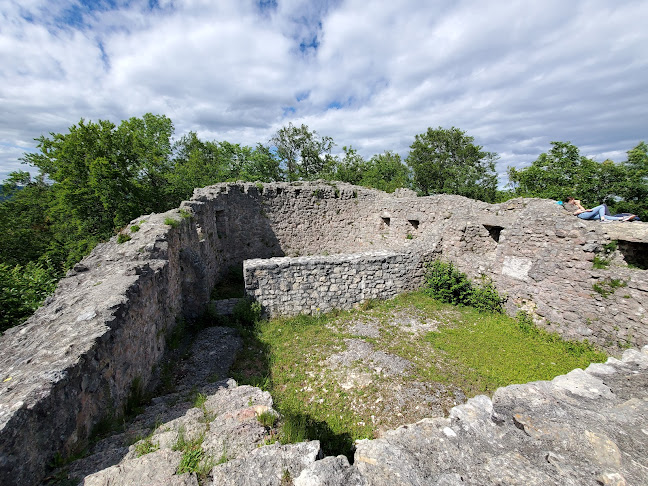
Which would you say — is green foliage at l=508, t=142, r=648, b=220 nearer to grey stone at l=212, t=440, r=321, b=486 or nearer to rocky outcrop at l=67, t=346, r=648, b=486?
rocky outcrop at l=67, t=346, r=648, b=486

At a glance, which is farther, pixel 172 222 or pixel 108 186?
pixel 108 186

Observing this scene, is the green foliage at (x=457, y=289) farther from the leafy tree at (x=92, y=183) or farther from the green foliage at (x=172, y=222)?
the leafy tree at (x=92, y=183)

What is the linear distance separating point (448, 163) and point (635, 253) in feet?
79.9

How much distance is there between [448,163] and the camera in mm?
29016

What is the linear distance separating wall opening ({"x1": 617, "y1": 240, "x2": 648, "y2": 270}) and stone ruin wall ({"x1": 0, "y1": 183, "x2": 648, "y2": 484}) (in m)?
0.09

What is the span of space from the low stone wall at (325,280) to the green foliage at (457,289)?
0.74m

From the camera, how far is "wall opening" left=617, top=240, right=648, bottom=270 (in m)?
6.67

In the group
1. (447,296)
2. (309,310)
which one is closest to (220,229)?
(309,310)

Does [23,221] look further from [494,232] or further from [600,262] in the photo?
[600,262]

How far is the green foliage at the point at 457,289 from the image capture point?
27.1 ft

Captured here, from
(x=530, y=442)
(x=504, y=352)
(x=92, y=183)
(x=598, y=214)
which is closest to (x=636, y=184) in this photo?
(x=598, y=214)

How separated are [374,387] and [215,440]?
3.53m

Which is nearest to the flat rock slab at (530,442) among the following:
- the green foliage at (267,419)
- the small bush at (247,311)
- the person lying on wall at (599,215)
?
the green foliage at (267,419)

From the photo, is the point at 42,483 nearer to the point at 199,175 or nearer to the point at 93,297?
the point at 93,297
